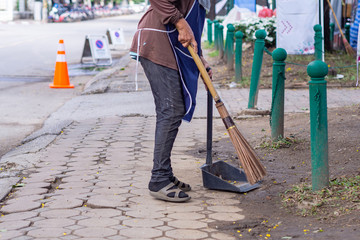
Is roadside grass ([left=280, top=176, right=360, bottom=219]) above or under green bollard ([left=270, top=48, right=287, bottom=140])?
under

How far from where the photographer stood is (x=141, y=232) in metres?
3.60

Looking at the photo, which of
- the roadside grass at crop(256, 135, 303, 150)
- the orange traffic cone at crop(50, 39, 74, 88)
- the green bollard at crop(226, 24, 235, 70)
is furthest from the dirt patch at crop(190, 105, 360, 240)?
the orange traffic cone at crop(50, 39, 74, 88)

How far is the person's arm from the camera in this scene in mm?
4031

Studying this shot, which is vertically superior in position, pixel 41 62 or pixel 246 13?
pixel 246 13

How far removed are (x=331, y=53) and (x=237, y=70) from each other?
4585 mm

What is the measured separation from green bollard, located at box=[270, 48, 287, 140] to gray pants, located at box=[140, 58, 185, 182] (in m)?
1.58

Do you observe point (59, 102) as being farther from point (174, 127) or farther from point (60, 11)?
point (60, 11)

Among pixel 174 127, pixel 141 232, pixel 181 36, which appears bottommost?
pixel 141 232

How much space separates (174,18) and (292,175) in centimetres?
171

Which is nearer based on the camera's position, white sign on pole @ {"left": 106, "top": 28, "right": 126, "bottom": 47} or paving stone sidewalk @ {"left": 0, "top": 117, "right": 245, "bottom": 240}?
paving stone sidewalk @ {"left": 0, "top": 117, "right": 245, "bottom": 240}

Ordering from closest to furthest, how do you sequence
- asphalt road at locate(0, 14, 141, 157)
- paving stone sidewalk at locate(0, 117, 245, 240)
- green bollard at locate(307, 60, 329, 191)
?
1. paving stone sidewalk at locate(0, 117, 245, 240)
2. green bollard at locate(307, 60, 329, 191)
3. asphalt road at locate(0, 14, 141, 157)

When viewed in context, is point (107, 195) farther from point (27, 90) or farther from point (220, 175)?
point (27, 90)

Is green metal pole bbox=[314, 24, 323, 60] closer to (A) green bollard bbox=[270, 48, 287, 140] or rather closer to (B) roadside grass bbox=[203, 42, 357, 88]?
(B) roadside grass bbox=[203, 42, 357, 88]

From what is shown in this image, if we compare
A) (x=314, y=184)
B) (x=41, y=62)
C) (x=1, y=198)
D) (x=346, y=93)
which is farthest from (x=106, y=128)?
(x=41, y=62)
